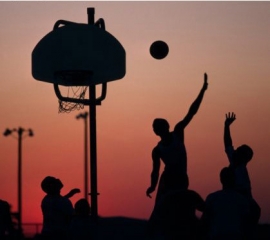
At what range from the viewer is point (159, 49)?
57.8ft

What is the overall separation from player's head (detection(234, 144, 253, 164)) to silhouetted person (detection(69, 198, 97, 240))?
8.91 ft

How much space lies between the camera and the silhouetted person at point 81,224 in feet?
49.7

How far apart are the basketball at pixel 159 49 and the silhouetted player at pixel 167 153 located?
4.16 m

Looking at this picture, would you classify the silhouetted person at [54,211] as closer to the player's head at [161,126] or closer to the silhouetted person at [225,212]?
the player's head at [161,126]

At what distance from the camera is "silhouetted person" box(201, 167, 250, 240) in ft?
40.1

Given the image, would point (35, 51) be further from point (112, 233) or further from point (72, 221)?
point (112, 233)

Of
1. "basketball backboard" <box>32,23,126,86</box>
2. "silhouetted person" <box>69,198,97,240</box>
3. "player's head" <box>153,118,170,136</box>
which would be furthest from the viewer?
"basketball backboard" <box>32,23,126,86</box>

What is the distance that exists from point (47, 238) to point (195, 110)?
10.9 ft

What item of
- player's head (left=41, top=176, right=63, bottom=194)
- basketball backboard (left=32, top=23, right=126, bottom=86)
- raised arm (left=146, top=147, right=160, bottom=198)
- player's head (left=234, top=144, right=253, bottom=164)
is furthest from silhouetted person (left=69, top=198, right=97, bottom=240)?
basketball backboard (left=32, top=23, right=126, bottom=86)

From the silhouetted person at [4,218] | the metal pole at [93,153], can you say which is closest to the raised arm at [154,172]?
the silhouetted person at [4,218]

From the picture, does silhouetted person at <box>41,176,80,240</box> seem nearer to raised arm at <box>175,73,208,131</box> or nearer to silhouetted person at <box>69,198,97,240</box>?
silhouetted person at <box>69,198,97,240</box>

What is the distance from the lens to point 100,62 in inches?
744

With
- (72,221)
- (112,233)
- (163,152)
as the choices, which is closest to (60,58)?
(72,221)

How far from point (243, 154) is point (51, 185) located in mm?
3183
